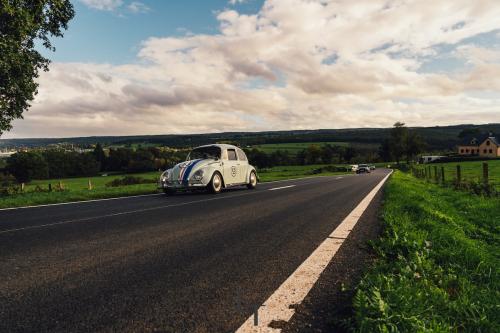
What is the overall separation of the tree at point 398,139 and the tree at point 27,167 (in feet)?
290

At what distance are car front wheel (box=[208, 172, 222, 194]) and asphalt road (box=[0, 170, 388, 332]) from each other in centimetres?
637

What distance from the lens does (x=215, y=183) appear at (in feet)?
43.3

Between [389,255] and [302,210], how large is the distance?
401cm

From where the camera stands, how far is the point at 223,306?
252 cm

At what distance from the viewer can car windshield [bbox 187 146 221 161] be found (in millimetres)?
13969

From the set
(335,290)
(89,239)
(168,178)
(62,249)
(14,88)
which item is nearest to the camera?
(335,290)

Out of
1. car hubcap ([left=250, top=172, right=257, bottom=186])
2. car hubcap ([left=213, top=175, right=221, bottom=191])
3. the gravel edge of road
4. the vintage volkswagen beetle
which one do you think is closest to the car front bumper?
the vintage volkswagen beetle

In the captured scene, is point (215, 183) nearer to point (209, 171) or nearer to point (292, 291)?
point (209, 171)

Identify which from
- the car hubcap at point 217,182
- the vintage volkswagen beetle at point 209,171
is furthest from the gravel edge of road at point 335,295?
the car hubcap at point 217,182

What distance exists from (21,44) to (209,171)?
484 inches

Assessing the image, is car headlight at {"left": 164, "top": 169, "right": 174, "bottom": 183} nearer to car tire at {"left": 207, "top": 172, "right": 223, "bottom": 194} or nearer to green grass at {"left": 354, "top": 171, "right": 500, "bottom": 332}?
car tire at {"left": 207, "top": 172, "right": 223, "bottom": 194}

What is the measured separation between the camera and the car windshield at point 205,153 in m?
14.0

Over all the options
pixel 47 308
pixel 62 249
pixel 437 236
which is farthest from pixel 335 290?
pixel 62 249

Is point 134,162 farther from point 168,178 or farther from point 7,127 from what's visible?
point 168,178
